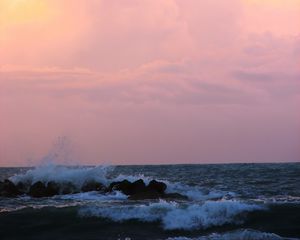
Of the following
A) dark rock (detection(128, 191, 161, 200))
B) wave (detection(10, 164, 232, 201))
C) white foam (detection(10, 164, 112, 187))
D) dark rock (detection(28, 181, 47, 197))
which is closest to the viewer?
dark rock (detection(128, 191, 161, 200))

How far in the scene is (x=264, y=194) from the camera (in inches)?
1169

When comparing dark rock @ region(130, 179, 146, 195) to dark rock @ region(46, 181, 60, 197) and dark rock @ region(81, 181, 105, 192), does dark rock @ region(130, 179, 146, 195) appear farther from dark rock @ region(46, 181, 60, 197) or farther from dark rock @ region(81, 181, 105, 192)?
dark rock @ region(46, 181, 60, 197)

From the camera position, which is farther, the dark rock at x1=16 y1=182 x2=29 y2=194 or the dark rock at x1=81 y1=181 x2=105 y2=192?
the dark rock at x1=16 y1=182 x2=29 y2=194

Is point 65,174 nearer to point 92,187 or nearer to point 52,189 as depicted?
point 92,187

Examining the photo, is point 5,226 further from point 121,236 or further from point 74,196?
point 74,196

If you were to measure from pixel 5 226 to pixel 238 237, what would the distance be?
25.2 feet

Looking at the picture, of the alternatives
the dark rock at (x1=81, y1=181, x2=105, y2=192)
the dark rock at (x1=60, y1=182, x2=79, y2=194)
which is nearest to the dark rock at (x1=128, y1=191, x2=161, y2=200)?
the dark rock at (x1=81, y1=181, x2=105, y2=192)

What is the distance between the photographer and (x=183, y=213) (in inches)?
754

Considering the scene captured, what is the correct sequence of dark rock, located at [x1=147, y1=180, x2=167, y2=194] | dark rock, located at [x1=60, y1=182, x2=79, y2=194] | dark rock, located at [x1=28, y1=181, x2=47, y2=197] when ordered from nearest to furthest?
dark rock, located at [x1=147, y1=180, x2=167, y2=194]
dark rock, located at [x1=28, y1=181, x2=47, y2=197]
dark rock, located at [x1=60, y1=182, x2=79, y2=194]

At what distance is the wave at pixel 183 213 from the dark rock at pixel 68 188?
1279 cm

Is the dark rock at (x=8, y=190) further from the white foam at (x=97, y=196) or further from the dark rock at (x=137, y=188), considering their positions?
the dark rock at (x=137, y=188)

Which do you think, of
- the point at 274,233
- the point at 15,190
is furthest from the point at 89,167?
the point at 274,233

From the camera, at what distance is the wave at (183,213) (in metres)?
18.5

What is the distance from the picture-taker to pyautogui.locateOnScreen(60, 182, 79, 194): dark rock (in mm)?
33094
